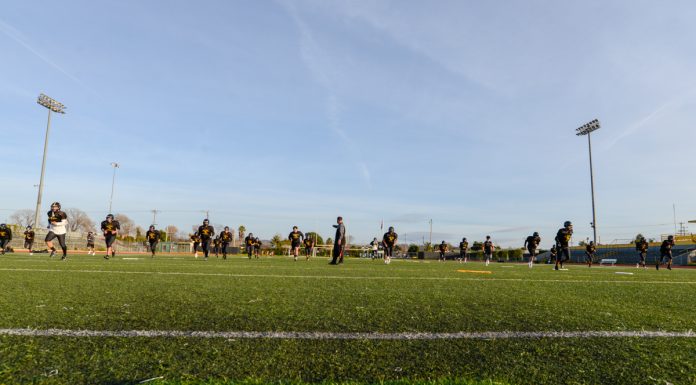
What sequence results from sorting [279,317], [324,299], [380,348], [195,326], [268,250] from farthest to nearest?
[268,250]
[324,299]
[279,317]
[195,326]
[380,348]

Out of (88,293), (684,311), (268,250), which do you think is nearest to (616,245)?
(268,250)

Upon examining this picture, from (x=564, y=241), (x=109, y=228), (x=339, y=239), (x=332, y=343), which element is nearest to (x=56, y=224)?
(x=109, y=228)

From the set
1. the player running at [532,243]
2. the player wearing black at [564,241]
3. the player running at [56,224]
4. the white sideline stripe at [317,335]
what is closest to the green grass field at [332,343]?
the white sideline stripe at [317,335]

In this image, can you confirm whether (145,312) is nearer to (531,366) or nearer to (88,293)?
(88,293)

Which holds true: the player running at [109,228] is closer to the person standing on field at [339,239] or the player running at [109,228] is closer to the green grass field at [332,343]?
the person standing on field at [339,239]

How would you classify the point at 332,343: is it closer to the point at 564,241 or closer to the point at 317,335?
the point at 317,335

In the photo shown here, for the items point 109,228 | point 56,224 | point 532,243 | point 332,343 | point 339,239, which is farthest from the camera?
point 532,243

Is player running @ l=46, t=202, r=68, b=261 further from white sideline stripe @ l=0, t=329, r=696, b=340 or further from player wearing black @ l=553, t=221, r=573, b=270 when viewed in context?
player wearing black @ l=553, t=221, r=573, b=270

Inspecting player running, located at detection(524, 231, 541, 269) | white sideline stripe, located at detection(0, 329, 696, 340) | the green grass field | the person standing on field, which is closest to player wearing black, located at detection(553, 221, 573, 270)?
player running, located at detection(524, 231, 541, 269)

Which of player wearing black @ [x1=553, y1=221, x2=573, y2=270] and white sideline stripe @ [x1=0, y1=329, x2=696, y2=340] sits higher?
player wearing black @ [x1=553, y1=221, x2=573, y2=270]

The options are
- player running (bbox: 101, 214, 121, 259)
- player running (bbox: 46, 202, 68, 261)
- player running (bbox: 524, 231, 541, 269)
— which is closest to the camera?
player running (bbox: 46, 202, 68, 261)

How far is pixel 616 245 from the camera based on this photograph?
58188mm

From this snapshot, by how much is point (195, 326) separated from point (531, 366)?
2.41m

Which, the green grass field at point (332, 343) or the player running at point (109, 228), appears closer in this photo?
the green grass field at point (332, 343)
